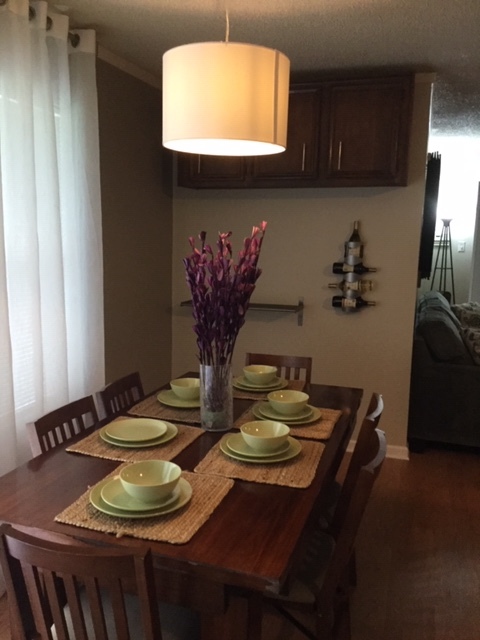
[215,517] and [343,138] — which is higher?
[343,138]

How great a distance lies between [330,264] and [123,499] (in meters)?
2.61

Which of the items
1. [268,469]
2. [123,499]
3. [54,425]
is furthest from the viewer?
[54,425]

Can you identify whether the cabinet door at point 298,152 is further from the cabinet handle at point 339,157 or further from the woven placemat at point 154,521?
the woven placemat at point 154,521

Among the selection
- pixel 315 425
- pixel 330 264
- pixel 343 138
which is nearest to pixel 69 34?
pixel 343 138

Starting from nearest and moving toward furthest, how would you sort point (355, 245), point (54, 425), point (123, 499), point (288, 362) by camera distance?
point (123, 499) → point (54, 425) → point (288, 362) → point (355, 245)

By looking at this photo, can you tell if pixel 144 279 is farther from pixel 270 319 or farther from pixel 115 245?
pixel 270 319

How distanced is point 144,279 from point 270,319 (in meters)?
0.94

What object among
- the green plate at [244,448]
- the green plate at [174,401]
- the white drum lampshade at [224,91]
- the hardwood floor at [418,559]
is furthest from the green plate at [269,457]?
the white drum lampshade at [224,91]

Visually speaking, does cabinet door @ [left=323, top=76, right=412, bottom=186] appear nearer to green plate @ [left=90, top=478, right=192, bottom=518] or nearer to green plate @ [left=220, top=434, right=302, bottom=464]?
green plate @ [left=220, top=434, right=302, bottom=464]

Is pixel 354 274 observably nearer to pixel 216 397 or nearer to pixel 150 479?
pixel 216 397

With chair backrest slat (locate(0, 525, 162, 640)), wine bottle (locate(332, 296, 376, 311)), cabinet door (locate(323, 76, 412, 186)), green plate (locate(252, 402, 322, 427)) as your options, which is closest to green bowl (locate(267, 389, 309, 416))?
green plate (locate(252, 402, 322, 427))

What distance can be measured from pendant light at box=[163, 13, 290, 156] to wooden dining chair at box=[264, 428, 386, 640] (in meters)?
1.06

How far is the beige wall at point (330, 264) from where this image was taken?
353 centimetres

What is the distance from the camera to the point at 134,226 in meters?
3.44
